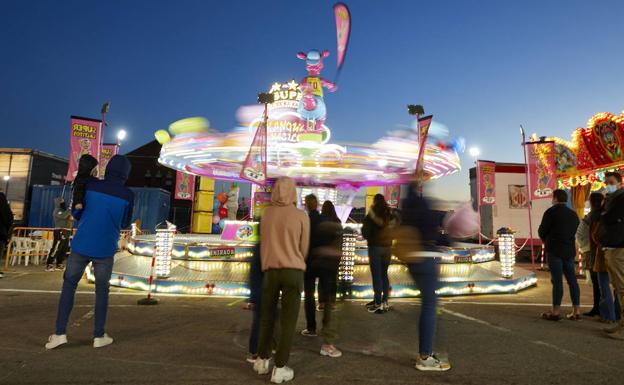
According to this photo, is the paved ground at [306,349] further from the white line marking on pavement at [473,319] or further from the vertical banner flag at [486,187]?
the vertical banner flag at [486,187]

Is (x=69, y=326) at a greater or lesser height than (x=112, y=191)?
lesser

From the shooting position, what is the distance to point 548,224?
5621mm

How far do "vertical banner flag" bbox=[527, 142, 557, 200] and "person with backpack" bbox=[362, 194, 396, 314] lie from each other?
381 inches

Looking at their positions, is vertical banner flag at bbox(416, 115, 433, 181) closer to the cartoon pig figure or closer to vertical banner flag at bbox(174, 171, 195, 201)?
the cartoon pig figure

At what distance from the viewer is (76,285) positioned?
12.8 feet

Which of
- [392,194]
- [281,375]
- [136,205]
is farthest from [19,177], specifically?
[281,375]

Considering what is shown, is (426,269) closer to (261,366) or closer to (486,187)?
(261,366)

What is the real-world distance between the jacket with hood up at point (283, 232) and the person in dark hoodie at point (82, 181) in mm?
2029

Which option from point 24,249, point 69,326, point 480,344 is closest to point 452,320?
point 480,344

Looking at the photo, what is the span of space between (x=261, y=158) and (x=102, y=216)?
7.17m

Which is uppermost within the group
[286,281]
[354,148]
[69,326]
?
[354,148]

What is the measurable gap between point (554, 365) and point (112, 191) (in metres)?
4.62

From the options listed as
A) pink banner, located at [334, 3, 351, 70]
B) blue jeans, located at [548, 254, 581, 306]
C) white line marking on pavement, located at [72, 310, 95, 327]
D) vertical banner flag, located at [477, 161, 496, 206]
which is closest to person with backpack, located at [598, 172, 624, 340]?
blue jeans, located at [548, 254, 581, 306]

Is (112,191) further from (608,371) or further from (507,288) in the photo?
(507,288)
